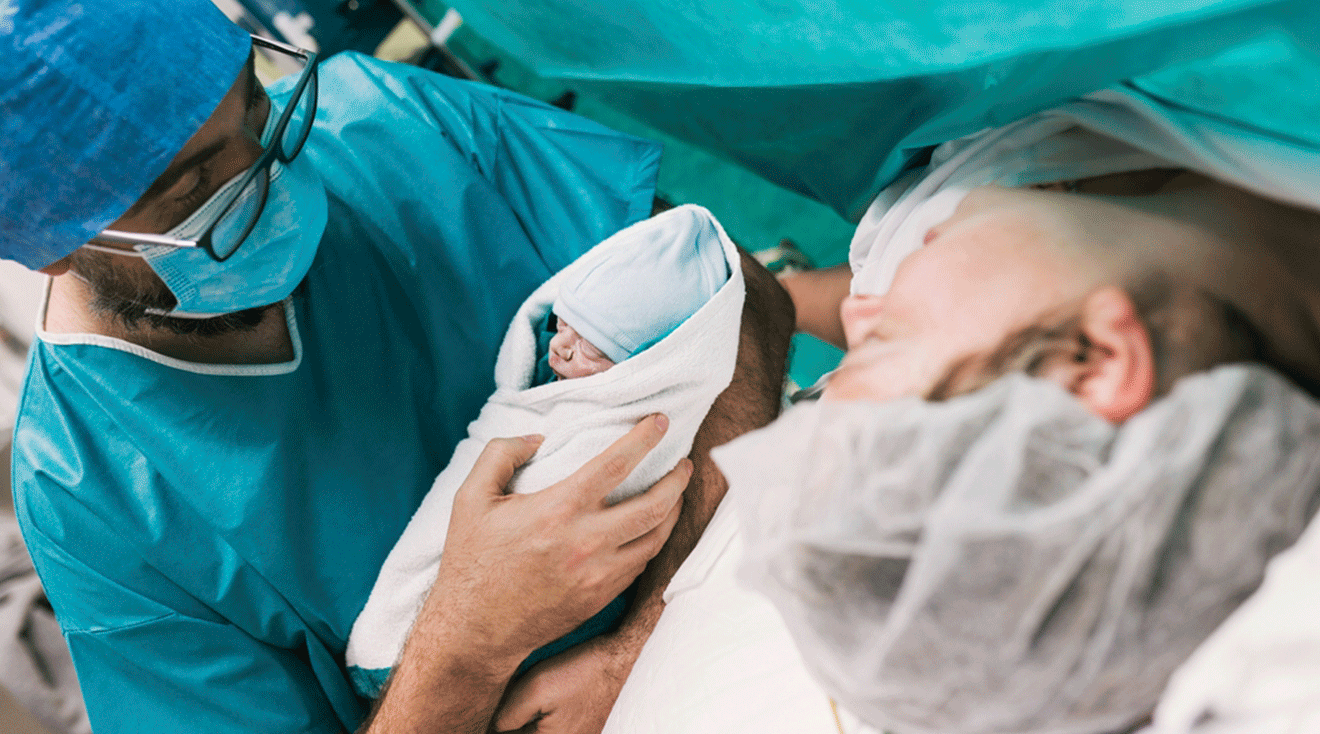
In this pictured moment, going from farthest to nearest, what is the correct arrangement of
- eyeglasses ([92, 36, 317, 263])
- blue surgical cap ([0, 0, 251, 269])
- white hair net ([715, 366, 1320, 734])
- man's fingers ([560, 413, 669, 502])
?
man's fingers ([560, 413, 669, 502])
eyeglasses ([92, 36, 317, 263])
blue surgical cap ([0, 0, 251, 269])
white hair net ([715, 366, 1320, 734])

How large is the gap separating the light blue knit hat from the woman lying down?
565 mm

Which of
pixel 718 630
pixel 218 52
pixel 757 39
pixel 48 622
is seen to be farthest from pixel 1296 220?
pixel 48 622

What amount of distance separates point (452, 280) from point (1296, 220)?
110 centimetres

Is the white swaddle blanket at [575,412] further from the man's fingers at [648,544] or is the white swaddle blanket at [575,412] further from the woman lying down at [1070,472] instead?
the woman lying down at [1070,472]

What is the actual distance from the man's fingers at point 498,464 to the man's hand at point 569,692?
278 mm

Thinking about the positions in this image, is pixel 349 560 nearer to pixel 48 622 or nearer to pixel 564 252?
pixel 564 252

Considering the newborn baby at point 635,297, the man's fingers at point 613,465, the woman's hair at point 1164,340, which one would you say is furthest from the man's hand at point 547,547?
the woman's hair at point 1164,340

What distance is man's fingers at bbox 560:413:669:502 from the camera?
97 centimetres

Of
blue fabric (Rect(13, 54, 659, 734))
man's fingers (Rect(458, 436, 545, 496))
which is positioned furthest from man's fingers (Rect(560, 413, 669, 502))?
blue fabric (Rect(13, 54, 659, 734))

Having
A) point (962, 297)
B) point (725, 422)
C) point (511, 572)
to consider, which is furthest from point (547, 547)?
point (962, 297)

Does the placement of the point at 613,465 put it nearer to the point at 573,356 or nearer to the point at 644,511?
the point at 644,511

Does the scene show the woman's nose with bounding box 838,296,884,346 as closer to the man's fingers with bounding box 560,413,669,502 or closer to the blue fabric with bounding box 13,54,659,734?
the man's fingers with bounding box 560,413,669,502

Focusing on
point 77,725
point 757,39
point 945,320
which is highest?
point 757,39

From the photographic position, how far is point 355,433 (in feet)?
3.76
